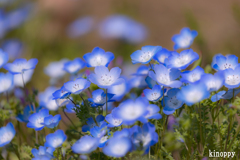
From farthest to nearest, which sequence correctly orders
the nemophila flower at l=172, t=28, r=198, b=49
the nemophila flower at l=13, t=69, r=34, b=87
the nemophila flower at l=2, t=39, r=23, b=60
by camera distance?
the nemophila flower at l=2, t=39, r=23, b=60, the nemophila flower at l=13, t=69, r=34, b=87, the nemophila flower at l=172, t=28, r=198, b=49

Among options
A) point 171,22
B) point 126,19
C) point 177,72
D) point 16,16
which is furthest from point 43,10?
point 177,72

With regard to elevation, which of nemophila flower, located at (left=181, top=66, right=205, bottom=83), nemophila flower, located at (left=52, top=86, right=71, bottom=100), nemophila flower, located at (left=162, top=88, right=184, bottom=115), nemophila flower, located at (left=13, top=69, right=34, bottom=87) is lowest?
nemophila flower, located at (left=13, top=69, right=34, bottom=87)

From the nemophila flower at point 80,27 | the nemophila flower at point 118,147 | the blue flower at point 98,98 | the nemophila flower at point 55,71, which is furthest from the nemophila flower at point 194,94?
the nemophila flower at point 80,27

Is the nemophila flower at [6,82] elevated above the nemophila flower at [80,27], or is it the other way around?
the nemophila flower at [6,82]

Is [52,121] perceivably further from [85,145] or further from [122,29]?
[122,29]

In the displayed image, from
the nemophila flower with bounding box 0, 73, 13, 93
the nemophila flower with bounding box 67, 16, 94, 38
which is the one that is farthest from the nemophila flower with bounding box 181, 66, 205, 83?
the nemophila flower with bounding box 67, 16, 94, 38

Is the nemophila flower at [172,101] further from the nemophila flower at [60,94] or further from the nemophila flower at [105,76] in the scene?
the nemophila flower at [60,94]

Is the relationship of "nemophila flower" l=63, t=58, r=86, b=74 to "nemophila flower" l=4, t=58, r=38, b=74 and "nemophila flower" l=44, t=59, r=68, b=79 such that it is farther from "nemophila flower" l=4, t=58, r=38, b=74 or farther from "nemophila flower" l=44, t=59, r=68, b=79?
"nemophila flower" l=44, t=59, r=68, b=79

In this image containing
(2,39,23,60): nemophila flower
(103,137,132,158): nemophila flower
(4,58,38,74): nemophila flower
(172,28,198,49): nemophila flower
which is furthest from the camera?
(2,39,23,60): nemophila flower
